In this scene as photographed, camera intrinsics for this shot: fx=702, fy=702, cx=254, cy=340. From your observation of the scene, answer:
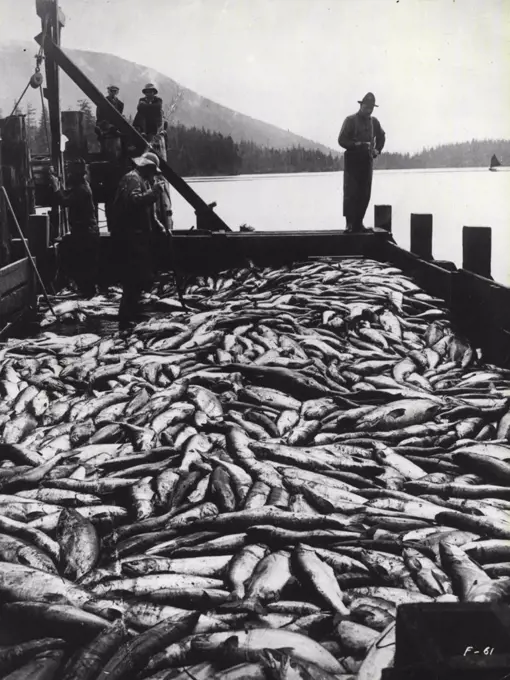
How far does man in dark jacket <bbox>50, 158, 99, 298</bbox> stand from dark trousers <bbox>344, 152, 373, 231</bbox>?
178 inches

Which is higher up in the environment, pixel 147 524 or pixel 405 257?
pixel 405 257

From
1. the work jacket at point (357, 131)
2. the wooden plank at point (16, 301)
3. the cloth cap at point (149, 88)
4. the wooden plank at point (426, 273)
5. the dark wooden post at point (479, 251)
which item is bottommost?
the wooden plank at point (16, 301)

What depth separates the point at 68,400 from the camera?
233 inches

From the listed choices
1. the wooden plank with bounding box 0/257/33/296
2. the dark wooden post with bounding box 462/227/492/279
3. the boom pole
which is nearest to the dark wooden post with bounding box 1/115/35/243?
the wooden plank with bounding box 0/257/33/296

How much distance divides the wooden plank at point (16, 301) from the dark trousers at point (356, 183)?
606 centimetres

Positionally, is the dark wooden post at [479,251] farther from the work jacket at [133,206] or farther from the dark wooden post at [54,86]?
the dark wooden post at [54,86]

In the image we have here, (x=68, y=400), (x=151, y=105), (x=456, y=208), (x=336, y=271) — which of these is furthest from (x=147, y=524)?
(x=456, y=208)

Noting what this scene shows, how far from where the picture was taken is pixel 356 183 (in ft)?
41.0

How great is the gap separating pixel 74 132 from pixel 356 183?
6095mm

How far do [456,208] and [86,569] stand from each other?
6099 centimetres

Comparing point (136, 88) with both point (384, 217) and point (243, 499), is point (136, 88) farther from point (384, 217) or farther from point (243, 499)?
point (243, 499)

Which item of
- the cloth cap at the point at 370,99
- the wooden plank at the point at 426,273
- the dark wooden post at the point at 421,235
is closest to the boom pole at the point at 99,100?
the cloth cap at the point at 370,99

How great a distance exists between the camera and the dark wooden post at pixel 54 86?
496 inches

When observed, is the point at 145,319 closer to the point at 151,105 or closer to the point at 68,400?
the point at 68,400
